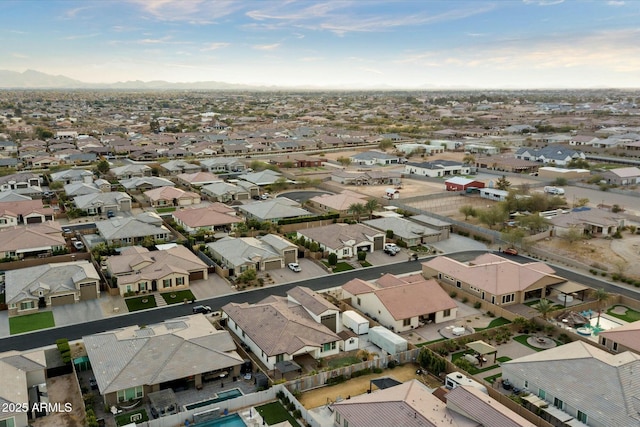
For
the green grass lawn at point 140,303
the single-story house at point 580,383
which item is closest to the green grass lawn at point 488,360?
the single-story house at point 580,383

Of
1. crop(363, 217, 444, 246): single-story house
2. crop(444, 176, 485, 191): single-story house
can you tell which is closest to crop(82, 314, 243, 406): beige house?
crop(363, 217, 444, 246): single-story house

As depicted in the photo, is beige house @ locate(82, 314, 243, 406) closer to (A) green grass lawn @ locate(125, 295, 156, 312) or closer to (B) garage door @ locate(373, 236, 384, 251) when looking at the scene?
(A) green grass lawn @ locate(125, 295, 156, 312)

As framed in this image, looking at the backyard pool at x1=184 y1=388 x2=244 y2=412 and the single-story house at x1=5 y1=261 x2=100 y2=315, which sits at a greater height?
the single-story house at x1=5 y1=261 x2=100 y2=315

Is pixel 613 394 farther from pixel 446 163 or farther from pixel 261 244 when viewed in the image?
pixel 446 163

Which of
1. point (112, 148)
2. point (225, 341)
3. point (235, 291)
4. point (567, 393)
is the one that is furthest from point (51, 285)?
point (112, 148)

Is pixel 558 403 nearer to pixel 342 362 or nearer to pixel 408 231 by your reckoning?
pixel 342 362
